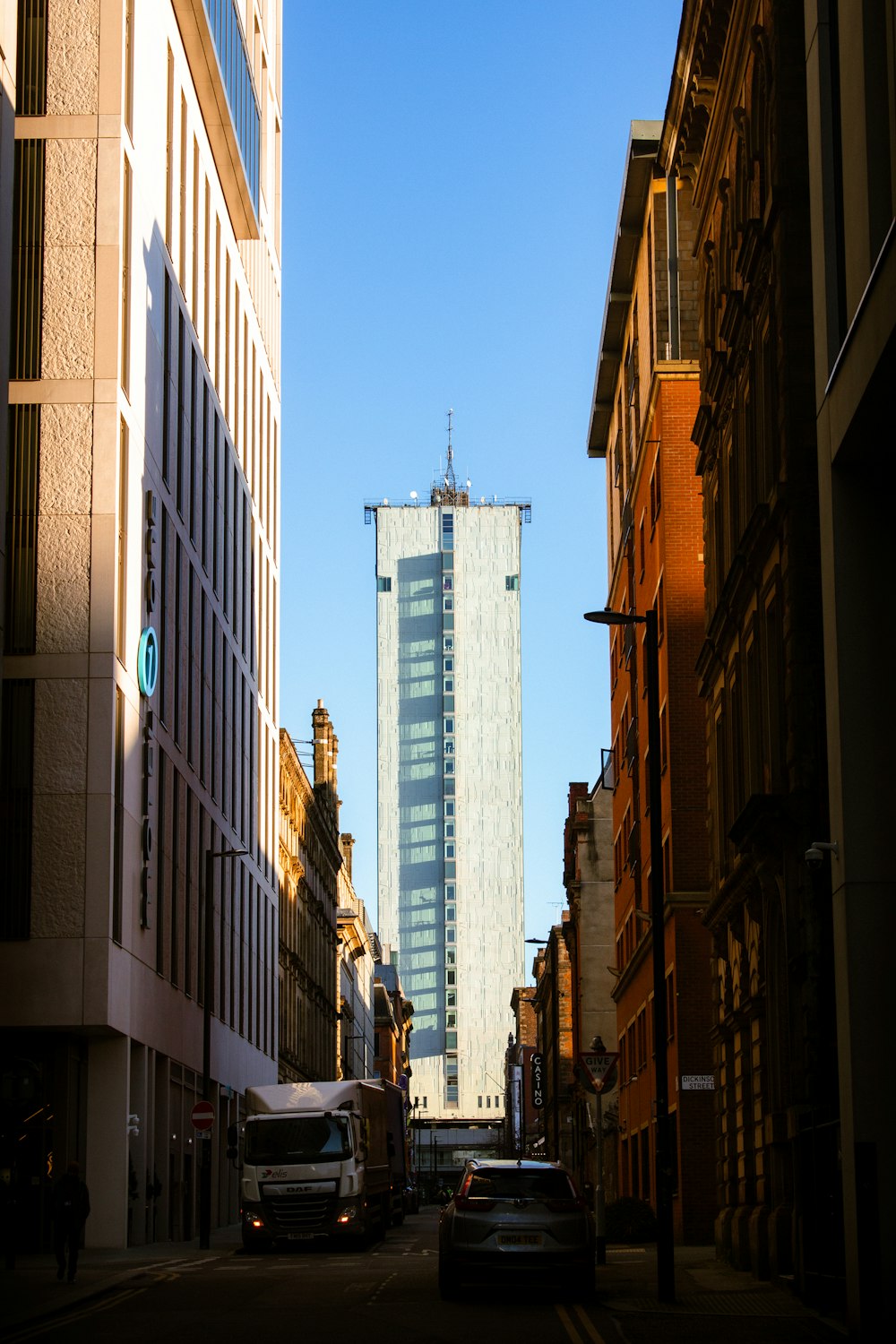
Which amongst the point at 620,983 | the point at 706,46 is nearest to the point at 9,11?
the point at 706,46

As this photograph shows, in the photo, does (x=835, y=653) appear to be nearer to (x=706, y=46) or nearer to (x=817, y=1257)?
(x=817, y=1257)

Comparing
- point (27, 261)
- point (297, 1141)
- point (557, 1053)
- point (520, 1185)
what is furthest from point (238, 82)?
point (520, 1185)

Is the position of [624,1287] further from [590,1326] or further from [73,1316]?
[73,1316]

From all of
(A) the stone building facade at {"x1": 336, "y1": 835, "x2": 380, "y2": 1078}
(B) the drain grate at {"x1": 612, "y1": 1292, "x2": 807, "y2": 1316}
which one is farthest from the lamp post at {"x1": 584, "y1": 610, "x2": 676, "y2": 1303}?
(A) the stone building facade at {"x1": 336, "y1": 835, "x2": 380, "y2": 1078}

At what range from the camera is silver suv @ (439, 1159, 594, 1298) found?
21.8 metres

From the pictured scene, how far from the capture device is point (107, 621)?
40.3m

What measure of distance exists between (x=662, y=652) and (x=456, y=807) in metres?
152

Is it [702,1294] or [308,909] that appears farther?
[308,909]

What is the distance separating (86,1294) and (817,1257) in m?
8.72

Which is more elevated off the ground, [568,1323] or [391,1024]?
[391,1024]

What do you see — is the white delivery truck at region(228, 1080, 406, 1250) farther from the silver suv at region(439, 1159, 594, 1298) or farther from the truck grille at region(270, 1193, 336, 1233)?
the silver suv at region(439, 1159, 594, 1298)

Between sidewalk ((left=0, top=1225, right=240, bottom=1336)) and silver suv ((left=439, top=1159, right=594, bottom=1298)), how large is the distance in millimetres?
4461

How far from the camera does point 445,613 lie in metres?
198

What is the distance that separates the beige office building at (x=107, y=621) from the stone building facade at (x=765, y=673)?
1096cm
